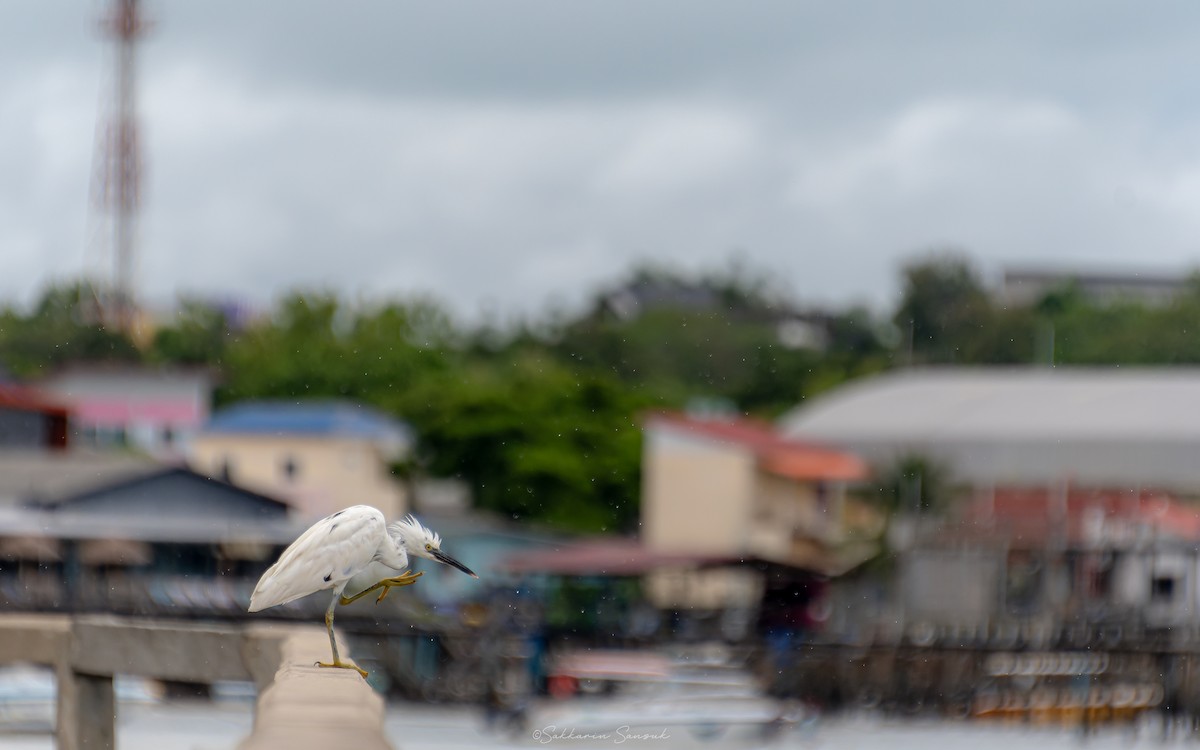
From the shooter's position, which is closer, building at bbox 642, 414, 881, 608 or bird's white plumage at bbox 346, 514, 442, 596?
bird's white plumage at bbox 346, 514, 442, 596

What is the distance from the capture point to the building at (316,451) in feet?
126

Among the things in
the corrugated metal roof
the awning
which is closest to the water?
the awning

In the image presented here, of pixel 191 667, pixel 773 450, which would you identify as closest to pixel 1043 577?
pixel 773 450

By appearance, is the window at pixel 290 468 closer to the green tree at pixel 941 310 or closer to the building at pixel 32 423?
the building at pixel 32 423

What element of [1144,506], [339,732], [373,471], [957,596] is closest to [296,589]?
[339,732]

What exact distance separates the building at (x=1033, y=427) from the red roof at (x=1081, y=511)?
1.81 feet

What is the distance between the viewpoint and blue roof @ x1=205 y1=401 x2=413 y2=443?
41.2 metres

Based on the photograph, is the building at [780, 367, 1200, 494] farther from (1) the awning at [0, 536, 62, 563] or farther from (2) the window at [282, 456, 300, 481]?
(1) the awning at [0, 536, 62, 563]

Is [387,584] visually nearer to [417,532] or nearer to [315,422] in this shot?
[417,532]

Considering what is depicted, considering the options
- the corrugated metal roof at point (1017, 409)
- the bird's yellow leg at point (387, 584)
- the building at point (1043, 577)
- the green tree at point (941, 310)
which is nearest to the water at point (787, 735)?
the building at point (1043, 577)

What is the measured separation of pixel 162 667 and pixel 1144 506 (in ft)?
113

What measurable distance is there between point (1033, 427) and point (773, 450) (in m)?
11.7

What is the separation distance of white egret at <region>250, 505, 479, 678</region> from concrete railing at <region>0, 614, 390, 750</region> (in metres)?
0.23

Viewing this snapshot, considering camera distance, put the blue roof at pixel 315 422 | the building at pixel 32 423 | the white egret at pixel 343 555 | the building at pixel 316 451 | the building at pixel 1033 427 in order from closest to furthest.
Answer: the white egret at pixel 343 555
the building at pixel 1033 427
the building at pixel 316 451
the building at pixel 32 423
the blue roof at pixel 315 422
